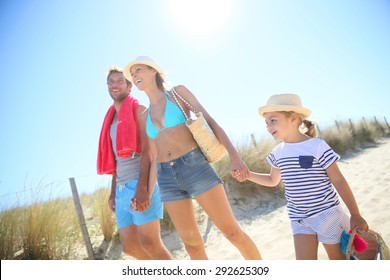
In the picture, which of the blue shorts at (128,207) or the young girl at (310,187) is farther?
the blue shorts at (128,207)

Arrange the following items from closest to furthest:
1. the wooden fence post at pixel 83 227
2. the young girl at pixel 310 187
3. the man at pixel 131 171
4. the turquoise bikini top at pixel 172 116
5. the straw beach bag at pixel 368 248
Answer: the straw beach bag at pixel 368 248, the young girl at pixel 310 187, the turquoise bikini top at pixel 172 116, the man at pixel 131 171, the wooden fence post at pixel 83 227

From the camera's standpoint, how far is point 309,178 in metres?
2.04

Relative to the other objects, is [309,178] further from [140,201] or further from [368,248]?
[140,201]

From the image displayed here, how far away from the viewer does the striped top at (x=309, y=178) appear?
2.02 m

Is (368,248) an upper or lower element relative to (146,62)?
lower

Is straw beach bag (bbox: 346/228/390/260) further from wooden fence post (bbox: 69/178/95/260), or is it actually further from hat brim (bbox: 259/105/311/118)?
wooden fence post (bbox: 69/178/95/260)

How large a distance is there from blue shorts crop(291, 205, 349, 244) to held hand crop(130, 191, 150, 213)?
137 centimetres

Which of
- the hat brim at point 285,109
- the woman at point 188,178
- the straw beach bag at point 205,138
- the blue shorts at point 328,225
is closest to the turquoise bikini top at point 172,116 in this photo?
the woman at point 188,178

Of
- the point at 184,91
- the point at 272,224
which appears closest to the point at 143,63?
the point at 184,91

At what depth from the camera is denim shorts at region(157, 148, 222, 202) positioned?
240cm

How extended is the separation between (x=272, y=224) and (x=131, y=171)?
2916mm

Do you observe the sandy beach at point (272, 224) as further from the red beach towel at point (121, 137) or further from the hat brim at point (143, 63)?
the hat brim at point (143, 63)

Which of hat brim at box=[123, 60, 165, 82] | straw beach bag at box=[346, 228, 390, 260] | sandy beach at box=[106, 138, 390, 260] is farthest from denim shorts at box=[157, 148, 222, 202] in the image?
sandy beach at box=[106, 138, 390, 260]

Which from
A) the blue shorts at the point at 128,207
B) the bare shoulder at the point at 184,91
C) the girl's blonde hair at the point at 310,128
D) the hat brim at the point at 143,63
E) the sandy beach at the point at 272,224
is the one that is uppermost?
the hat brim at the point at 143,63
